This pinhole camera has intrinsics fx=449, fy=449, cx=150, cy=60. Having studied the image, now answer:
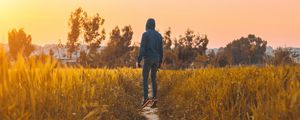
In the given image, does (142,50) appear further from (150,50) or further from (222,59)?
(222,59)

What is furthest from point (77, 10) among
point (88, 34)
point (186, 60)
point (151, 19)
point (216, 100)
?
point (216, 100)

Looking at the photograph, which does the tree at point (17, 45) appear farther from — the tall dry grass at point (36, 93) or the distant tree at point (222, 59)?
the distant tree at point (222, 59)

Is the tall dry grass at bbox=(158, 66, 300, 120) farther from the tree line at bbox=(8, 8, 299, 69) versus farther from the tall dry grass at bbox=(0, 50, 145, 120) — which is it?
the tree line at bbox=(8, 8, 299, 69)

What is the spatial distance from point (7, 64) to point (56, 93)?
1.27m

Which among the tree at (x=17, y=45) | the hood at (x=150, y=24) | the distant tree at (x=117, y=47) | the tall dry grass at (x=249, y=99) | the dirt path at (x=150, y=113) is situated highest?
the distant tree at (x=117, y=47)

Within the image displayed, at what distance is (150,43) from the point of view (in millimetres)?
13102

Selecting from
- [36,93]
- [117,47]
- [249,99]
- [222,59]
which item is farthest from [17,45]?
[117,47]

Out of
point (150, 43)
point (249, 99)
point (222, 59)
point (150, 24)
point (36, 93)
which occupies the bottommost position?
point (249, 99)

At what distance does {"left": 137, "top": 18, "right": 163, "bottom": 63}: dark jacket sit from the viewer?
514 inches

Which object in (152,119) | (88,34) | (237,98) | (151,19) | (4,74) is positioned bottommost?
(152,119)

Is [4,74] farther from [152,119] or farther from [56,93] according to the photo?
[152,119]

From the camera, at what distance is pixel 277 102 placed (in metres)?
4.54

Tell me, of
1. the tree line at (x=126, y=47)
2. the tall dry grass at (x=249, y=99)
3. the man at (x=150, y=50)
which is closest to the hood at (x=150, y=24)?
the man at (x=150, y=50)

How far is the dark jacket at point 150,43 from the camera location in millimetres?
13055
